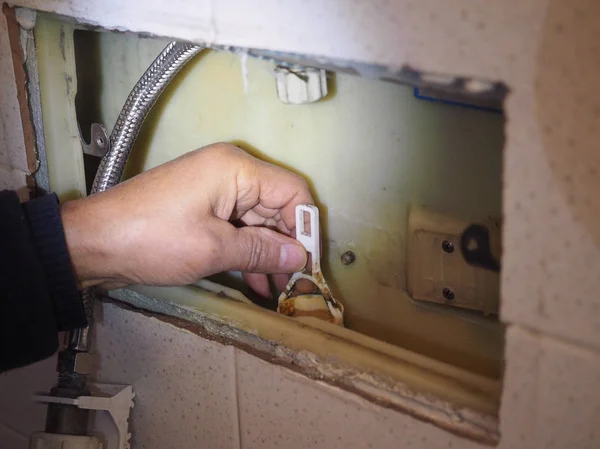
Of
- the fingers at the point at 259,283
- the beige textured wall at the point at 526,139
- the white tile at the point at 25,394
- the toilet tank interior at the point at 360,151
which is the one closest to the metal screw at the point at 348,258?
the toilet tank interior at the point at 360,151

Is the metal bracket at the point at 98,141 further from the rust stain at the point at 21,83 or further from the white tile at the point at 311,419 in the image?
the white tile at the point at 311,419

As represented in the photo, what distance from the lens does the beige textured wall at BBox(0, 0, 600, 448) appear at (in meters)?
0.38

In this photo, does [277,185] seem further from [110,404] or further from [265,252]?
[110,404]

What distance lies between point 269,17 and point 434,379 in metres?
0.35

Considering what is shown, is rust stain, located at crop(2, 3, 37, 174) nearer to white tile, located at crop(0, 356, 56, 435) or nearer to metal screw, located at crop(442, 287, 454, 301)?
white tile, located at crop(0, 356, 56, 435)

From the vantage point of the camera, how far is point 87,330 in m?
0.80

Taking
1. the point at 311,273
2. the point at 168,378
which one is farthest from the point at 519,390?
the point at 168,378

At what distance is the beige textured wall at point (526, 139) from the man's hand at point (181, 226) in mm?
177

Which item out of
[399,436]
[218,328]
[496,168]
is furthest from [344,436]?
[496,168]

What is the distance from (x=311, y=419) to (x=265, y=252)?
204mm

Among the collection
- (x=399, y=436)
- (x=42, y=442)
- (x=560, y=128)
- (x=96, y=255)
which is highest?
(x=560, y=128)

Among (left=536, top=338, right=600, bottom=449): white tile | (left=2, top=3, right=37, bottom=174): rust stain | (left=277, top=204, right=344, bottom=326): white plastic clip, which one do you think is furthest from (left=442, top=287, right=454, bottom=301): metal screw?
(left=2, top=3, right=37, bottom=174): rust stain

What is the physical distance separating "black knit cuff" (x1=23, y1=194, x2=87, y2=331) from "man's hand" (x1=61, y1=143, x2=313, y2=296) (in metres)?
0.02

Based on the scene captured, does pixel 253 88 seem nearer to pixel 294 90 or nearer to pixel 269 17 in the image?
pixel 294 90
